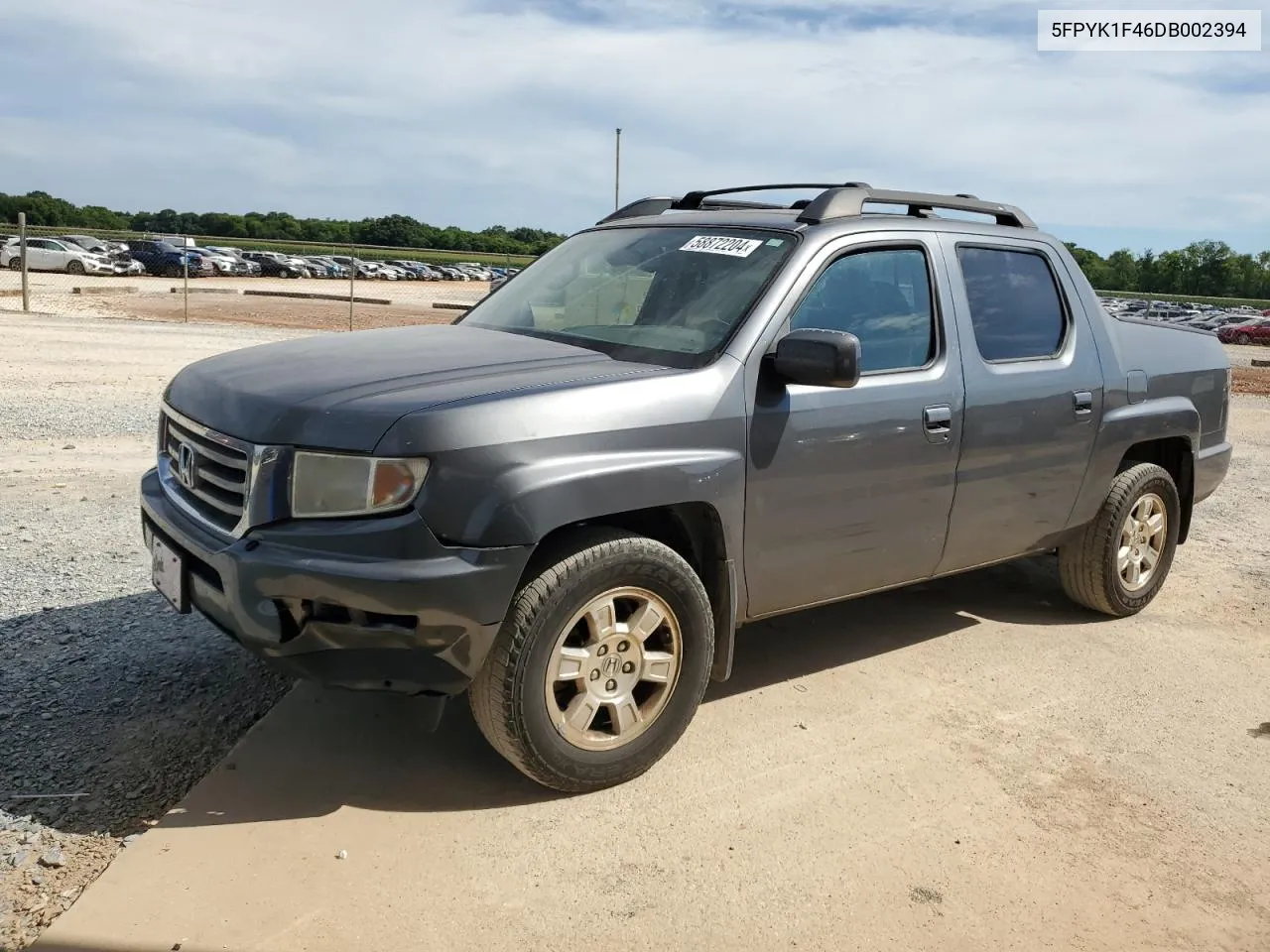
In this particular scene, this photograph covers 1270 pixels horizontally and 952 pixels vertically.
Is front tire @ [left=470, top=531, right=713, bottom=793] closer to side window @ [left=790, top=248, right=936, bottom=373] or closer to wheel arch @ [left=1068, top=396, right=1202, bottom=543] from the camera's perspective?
side window @ [left=790, top=248, right=936, bottom=373]

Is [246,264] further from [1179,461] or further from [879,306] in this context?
[879,306]

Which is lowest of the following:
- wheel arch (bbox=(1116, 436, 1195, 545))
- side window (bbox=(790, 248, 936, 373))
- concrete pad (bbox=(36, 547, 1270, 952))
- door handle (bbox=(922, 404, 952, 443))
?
concrete pad (bbox=(36, 547, 1270, 952))

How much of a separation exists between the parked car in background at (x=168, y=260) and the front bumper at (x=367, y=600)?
49.1 m

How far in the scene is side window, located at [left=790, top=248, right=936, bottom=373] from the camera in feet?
13.3

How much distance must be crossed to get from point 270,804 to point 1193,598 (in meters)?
4.95

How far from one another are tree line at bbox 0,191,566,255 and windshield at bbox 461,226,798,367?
85.0 meters

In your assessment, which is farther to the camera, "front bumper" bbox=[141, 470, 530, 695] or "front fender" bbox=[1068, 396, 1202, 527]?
"front fender" bbox=[1068, 396, 1202, 527]

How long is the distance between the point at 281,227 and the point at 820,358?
372 ft

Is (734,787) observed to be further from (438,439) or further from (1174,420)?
(1174,420)

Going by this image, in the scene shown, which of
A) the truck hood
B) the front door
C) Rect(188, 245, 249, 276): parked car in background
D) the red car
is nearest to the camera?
the truck hood

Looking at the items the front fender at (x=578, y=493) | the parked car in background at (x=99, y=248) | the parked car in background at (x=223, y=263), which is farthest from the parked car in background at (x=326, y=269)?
the front fender at (x=578, y=493)

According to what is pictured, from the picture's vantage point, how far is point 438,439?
3.07 metres

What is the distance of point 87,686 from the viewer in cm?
406

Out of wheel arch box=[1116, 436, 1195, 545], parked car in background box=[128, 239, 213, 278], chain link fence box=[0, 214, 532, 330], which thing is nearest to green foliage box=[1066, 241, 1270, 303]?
chain link fence box=[0, 214, 532, 330]
